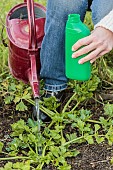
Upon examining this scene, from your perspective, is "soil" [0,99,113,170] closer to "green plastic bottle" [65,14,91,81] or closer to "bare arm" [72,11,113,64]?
"green plastic bottle" [65,14,91,81]

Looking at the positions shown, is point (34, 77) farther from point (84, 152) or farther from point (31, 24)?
point (84, 152)

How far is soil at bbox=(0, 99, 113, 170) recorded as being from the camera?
2.59 m

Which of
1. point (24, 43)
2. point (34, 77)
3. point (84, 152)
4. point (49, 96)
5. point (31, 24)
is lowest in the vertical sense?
point (84, 152)

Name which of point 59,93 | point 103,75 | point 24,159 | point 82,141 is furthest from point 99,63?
point 24,159

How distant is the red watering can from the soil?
188mm

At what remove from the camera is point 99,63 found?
311 centimetres

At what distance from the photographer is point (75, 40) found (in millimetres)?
2477

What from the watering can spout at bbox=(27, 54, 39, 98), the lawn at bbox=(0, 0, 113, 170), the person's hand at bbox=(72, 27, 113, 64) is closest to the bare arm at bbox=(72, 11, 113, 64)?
the person's hand at bbox=(72, 27, 113, 64)

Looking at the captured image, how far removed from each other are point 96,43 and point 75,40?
20cm

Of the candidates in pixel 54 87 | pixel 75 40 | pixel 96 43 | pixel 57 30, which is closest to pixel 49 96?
pixel 54 87

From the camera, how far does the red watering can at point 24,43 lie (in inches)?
106

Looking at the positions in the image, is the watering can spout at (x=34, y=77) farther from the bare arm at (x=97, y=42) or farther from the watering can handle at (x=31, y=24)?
the bare arm at (x=97, y=42)

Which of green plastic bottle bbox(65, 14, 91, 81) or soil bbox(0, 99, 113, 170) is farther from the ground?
green plastic bottle bbox(65, 14, 91, 81)

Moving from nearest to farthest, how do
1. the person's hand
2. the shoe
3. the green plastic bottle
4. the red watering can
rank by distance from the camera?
the person's hand < the green plastic bottle < the red watering can < the shoe
